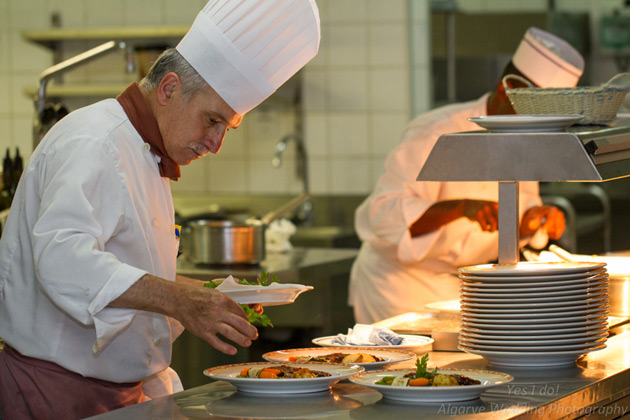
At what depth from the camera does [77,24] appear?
5922mm

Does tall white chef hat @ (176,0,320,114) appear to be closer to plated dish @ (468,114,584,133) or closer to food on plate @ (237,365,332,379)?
plated dish @ (468,114,584,133)

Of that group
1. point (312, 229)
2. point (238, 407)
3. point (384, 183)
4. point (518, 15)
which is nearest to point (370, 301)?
point (384, 183)

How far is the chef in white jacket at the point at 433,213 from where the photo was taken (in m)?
3.41

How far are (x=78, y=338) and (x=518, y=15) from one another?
13.7ft

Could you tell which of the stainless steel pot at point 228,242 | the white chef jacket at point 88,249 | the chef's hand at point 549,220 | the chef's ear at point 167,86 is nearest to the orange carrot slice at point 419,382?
the white chef jacket at point 88,249

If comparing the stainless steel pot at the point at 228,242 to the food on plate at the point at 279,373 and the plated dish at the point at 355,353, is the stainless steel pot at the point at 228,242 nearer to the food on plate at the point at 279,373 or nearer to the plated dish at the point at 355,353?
the plated dish at the point at 355,353

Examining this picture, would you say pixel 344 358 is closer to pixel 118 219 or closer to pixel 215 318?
pixel 215 318

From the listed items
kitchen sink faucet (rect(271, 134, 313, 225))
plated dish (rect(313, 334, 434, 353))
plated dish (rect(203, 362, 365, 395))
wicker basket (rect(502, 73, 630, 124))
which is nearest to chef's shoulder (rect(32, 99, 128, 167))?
plated dish (rect(203, 362, 365, 395))

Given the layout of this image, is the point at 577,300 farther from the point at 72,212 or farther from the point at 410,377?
the point at 72,212

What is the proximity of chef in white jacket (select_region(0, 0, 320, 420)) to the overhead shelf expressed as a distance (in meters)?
3.29

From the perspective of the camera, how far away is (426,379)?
180 centimetres

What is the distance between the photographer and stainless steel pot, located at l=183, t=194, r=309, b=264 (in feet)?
13.1

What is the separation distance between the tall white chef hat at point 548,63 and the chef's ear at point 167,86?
1703 mm

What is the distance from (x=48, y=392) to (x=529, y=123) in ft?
3.96
